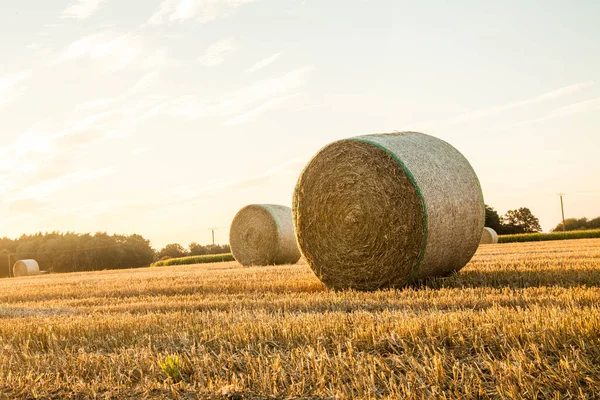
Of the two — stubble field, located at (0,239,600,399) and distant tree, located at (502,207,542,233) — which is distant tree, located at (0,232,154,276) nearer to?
distant tree, located at (502,207,542,233)

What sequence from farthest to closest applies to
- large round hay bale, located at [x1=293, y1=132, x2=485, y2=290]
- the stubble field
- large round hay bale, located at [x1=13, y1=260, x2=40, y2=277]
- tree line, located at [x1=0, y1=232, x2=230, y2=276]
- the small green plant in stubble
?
tree line, located at [x1=0, y1=232, x2=230, y2=276] < large round hay bale, located at [x1=13, y1=260, x2=40, y2=277] < large round hay bale, located at [x1=293, y1=132, x2=485, y2=290] < the small green plant in stubble < the stubble field

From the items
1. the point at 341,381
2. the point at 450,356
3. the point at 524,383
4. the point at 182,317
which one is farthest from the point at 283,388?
the point at 182,317

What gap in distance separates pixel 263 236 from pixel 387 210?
1062 cm

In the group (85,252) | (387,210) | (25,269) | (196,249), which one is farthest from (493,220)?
(387,210)

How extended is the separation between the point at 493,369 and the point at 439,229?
15.2 ft

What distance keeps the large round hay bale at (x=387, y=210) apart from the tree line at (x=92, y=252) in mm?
36122

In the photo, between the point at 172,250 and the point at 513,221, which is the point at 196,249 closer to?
the point at 172,250

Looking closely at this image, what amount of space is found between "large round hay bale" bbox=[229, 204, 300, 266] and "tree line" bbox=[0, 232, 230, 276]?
2555 centimetres

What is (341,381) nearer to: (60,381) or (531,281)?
(60,381)

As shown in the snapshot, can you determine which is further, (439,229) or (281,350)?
(439,229)

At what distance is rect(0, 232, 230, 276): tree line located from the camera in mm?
47562

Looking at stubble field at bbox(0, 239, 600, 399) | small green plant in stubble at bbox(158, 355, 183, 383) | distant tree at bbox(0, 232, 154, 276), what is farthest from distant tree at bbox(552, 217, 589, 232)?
small green plant in stubble at bbox(158, 355, 183, 383)

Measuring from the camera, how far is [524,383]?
11.1ft

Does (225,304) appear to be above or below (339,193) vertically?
below
